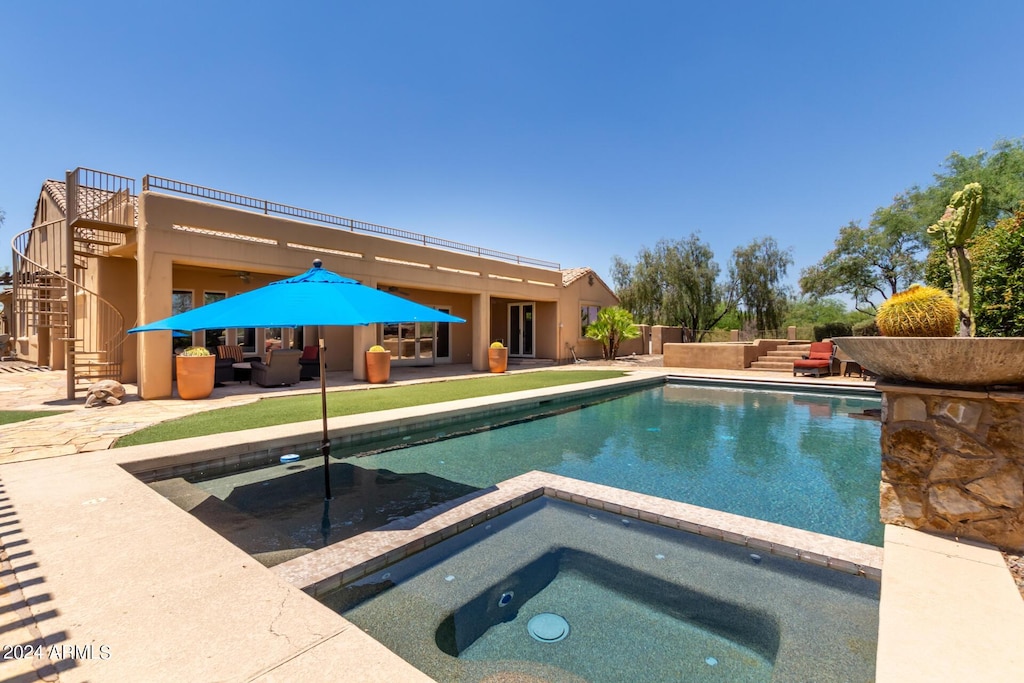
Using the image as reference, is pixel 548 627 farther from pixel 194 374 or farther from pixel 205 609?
pixel 194 374

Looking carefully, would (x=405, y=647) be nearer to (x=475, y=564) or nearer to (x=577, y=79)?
(x=475, y=564)

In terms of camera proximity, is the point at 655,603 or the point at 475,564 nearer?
the point at 655,603

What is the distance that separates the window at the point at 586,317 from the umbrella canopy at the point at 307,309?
61.4 feet

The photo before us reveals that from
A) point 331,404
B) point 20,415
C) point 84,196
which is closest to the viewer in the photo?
point 20,415

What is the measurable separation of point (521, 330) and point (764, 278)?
1792cm

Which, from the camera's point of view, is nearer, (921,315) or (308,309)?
(921,315)

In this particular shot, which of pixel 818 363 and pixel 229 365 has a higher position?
pixel 229 365

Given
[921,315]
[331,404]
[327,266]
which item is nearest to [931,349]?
[921,315]

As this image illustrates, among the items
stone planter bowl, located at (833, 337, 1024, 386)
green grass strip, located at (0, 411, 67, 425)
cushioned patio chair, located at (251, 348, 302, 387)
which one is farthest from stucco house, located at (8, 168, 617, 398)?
stone planter bowl, located at (833, 337, 1024, 386)

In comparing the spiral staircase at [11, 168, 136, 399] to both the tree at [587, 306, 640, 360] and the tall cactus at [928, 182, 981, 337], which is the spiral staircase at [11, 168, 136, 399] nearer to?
the tall cactus at [928, 182, 981, 337]

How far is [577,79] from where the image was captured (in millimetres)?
16500

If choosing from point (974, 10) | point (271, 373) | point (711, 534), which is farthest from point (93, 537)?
point (974, 10)

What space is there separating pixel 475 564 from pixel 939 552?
308 centimetres

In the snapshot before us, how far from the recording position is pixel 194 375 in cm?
982
